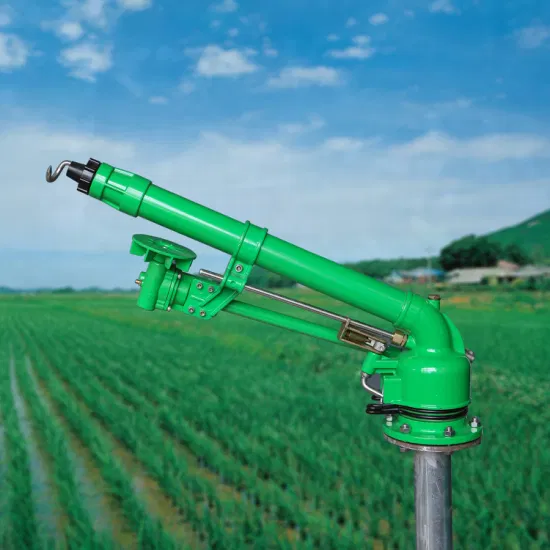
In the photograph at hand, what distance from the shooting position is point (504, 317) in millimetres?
14672

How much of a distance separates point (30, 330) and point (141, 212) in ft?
54.1

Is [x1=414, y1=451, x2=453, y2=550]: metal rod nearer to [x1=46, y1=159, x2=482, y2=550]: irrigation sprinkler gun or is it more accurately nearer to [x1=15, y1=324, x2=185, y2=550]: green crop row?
[x1=46, y1=159, x2=482, y2=550]: irrigation sprinkler gun

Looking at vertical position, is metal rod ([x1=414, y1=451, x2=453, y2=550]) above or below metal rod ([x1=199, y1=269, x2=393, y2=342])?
below

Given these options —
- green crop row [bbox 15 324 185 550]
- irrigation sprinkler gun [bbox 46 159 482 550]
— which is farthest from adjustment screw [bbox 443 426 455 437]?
green crop row [bbox 15 324 185 550]

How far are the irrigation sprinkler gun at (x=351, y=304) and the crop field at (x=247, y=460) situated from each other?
1.75 m

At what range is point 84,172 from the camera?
1.77m

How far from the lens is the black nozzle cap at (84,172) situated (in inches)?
69.7

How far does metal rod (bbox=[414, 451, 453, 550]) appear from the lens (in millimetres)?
1802

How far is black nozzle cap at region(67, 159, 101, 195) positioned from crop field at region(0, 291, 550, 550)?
7.74ft

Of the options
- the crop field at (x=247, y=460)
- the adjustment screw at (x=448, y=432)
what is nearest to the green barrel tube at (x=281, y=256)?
the adjustment screw at (x=448, y=432)

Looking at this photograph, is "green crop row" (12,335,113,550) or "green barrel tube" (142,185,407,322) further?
"green crop row" (12,335,113,550)

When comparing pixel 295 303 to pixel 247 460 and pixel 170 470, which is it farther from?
Answer: pixel 247 460

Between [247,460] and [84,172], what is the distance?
12.3 feet

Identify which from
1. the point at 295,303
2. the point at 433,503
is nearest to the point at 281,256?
the point at 295,303
